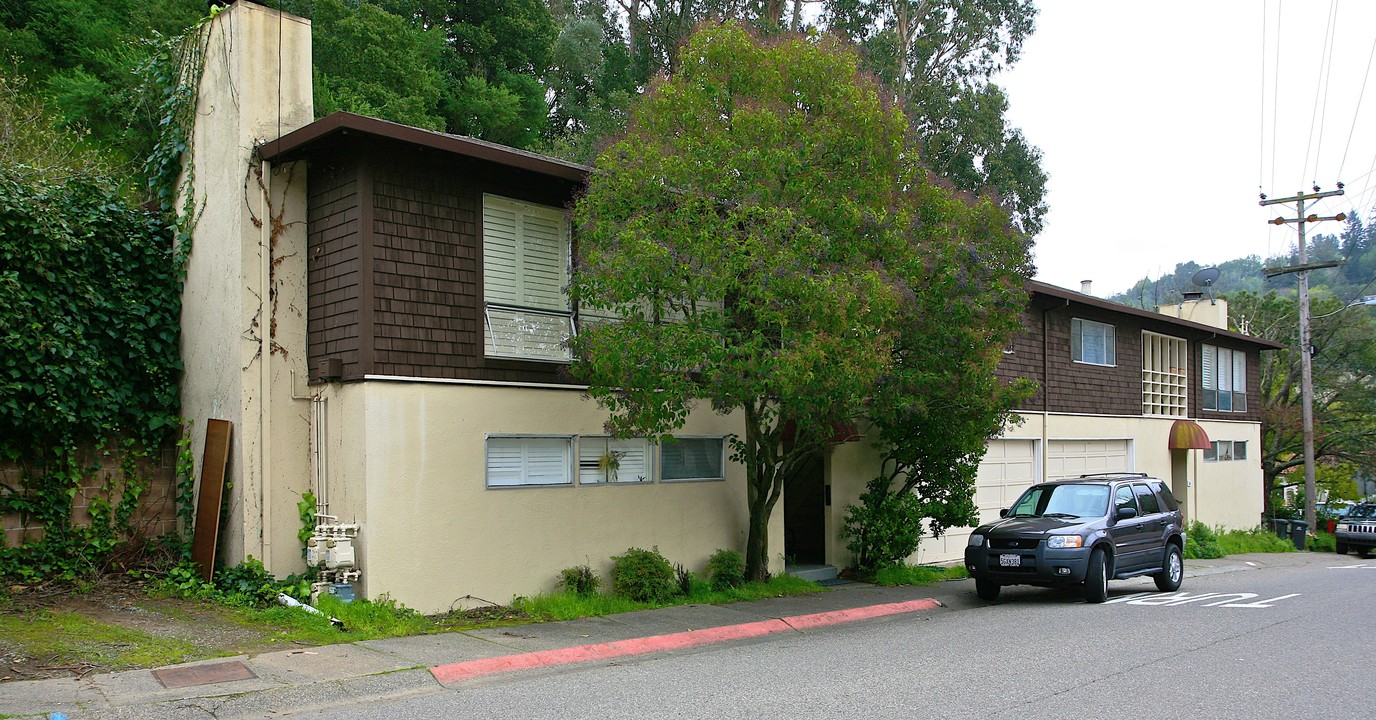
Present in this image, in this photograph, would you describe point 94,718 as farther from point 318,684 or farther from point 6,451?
point 6,451

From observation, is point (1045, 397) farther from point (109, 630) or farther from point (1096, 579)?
point (109, 630)

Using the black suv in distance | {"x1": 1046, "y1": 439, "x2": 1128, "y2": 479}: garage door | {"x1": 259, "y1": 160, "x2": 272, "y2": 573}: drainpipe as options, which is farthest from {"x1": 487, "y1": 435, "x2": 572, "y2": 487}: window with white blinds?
{"x1": 1046, "y1": 439, "x2": 1128, "y2": 479}: garage door

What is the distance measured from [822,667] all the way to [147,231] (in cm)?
939

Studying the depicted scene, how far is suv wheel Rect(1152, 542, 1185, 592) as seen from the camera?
1631 centimetres

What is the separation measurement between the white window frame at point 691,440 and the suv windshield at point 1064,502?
4409 millimetres

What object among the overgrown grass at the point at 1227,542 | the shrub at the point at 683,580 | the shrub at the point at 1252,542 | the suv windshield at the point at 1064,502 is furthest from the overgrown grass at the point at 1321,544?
the shrub at the point at 683,580

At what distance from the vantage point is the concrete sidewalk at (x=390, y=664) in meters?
7.46

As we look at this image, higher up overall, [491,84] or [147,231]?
[491,84]

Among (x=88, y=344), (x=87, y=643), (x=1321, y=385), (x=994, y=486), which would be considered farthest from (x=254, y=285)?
(x=1321, y=385)

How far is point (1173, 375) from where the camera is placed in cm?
2777

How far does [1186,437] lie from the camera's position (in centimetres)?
2686

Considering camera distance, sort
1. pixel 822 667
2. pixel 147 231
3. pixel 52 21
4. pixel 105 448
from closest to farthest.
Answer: pixel 822 667, pixel 105 448, pixel 147 231, pixel 52 21

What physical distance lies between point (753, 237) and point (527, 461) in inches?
154

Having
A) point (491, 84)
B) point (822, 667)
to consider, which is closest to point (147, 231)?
point (822, 667)
